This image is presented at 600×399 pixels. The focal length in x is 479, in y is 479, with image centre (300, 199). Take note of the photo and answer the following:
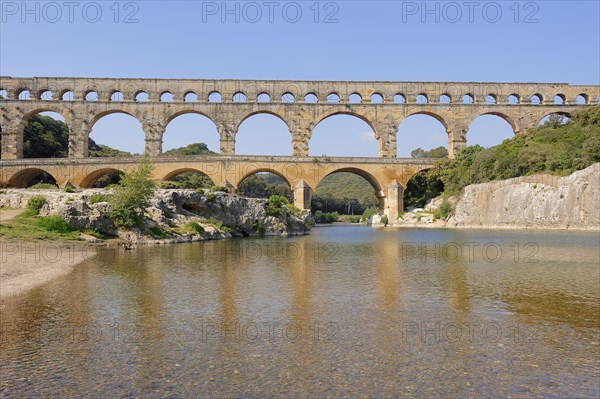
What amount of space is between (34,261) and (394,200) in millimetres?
38087

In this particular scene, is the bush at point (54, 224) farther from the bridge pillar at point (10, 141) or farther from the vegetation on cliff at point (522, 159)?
the vegetation on cliff at point (522, 159)

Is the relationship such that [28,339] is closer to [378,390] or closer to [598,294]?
[378,390]

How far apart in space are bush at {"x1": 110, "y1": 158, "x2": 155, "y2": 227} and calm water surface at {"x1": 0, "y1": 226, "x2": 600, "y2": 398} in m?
11.7

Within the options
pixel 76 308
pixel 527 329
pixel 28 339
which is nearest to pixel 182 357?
pixel 28 339

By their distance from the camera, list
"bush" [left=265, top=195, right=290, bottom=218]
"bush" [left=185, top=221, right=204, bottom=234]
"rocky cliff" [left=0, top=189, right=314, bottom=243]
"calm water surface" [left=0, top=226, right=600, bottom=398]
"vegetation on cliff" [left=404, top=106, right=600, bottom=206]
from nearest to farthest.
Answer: "calm water surface" [left=0, top=226, right=600, bottom=398] < "rocky cliff" [left=0, top=189, right=314, bottom=243] < "bush" [left=185, top=221, right=204, bottom=234] < "bush" [left=265, top=195, right=290, bottom=218] < "vegetation on cliff" [left=404, top=106, right=600, bottom=206]

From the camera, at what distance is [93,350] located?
6484 mm

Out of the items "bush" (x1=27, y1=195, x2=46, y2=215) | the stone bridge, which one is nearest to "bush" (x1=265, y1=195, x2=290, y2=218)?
the stone bridge

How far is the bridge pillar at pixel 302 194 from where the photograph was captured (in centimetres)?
4703

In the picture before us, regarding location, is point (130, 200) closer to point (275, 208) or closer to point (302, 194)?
point (275, 208)

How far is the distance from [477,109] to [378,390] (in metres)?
53.1

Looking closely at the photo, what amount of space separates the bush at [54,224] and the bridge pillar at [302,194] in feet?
87.1

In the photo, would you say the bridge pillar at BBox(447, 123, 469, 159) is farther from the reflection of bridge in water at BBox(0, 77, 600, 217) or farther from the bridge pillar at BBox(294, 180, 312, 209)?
the bridge pillar at BBox(294, 180, 312, 209)

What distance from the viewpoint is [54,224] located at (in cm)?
2230

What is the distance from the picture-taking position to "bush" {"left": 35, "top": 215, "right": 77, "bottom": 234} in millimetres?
22078
